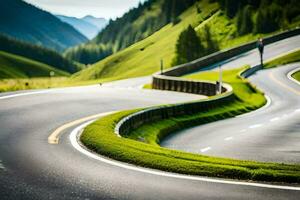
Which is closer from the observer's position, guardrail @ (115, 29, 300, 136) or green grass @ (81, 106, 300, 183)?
green grass @ (81, 106, 300, 183)

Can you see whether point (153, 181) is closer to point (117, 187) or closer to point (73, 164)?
point (117, 187)

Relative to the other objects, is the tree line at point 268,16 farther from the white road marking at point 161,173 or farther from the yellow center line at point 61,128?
the white road marking at point 161,173

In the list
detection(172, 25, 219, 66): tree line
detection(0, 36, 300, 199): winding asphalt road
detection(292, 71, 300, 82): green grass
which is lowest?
detection(0, 36, 300, 199): winding asphalt road

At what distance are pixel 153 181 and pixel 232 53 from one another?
60792 mm

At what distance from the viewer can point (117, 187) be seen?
8117mm

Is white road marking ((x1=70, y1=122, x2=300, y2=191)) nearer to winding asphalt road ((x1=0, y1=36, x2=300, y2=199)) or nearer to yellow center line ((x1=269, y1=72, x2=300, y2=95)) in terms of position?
winding asphalt road ((x1=0, y1=36, x2=300, y2=199))

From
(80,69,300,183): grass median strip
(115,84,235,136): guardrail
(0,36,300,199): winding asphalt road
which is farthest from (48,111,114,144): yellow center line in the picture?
(115,84,235,136): guardrail

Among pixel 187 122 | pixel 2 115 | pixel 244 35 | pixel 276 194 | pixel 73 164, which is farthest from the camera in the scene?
pixel 244 35

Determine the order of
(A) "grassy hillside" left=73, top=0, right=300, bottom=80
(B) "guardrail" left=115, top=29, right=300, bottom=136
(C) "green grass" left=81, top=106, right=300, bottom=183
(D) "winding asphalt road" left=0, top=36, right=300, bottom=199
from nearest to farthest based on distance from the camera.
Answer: (D) "winding asphalt road" left=0, top=36, right=300, bottom=199, (C) "green grass" left=81, top=106, right=300, bottom=183, (B) "guardrail" left=115, top=29, right=300, bottom=136, (A) "grassy hillside" left=73, top=0, right=300, bottom=80

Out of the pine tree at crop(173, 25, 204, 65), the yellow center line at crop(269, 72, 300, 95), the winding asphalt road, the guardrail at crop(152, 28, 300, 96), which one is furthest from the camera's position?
the pine tree at crop(173, 25, 204, 65)

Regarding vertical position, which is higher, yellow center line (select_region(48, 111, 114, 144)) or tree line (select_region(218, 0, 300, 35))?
tree line (select_region(218, 0, 300, 35))

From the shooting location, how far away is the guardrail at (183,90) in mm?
17531

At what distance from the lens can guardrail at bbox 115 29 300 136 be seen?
690 inches

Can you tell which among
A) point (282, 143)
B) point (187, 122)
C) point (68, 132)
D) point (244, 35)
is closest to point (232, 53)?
point (187, 122)
